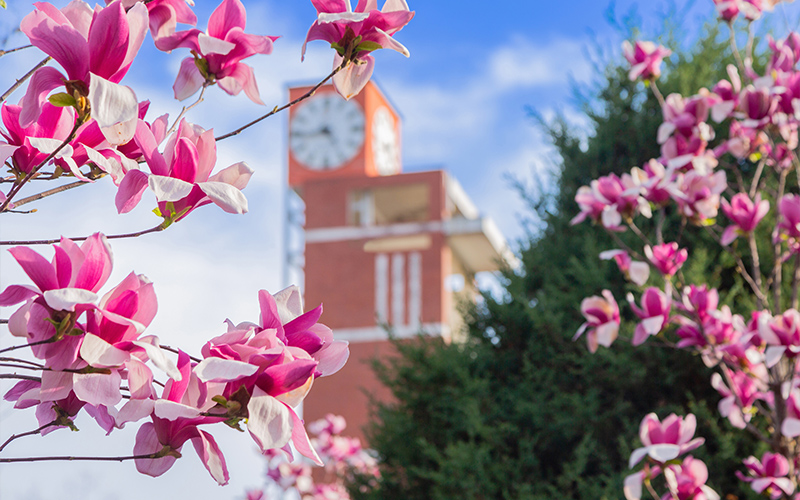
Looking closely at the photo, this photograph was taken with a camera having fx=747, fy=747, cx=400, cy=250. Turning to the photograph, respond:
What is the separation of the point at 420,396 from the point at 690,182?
88.1 inches

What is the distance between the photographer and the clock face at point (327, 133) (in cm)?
2025

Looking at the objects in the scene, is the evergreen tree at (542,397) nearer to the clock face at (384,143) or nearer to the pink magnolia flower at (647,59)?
the pink magnolia flower at (647,59)

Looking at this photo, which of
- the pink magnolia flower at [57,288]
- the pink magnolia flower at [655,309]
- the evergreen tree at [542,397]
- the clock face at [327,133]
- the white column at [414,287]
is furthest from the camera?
the clock face at [327,133]

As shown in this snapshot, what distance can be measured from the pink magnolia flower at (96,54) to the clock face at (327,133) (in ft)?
63.4

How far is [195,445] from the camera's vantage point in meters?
0.84

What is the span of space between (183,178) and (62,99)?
16cm

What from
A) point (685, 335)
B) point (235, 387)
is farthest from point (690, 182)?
point (235, 387)

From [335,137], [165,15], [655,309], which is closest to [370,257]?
[335,137]

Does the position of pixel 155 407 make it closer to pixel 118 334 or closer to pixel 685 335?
pixel 118 334

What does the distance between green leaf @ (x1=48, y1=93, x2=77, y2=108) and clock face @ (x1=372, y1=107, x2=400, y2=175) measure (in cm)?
1987

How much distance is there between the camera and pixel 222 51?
0.94 meters

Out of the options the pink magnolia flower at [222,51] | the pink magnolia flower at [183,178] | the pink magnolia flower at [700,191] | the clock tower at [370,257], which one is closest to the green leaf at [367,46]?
the pink magnolia flower at [222,51]

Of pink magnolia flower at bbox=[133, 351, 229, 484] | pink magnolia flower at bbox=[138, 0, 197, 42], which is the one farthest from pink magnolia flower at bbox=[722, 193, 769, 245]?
pink magnolia flower at bbox=[133, 351, 229, 484]

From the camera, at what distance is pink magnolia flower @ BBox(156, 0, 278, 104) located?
961 millimetres
